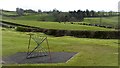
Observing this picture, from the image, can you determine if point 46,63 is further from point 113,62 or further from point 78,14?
point 78,14

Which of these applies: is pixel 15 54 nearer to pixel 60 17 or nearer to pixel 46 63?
Result: pixel 46 63

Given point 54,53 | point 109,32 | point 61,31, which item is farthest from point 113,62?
point 61,31

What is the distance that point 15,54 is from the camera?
32.3 m

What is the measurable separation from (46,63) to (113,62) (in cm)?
690

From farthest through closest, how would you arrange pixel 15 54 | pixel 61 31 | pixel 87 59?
pixel 61 31 < pixel 15 54 < pixel 87 59

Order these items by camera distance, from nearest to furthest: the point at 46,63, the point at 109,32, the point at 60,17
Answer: the point at 46,63, the point at 109,32, the point at 60,17

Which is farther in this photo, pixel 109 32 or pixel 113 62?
pixel 109 32

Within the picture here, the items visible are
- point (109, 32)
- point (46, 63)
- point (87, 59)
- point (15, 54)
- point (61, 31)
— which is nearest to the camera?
point (46, 63)

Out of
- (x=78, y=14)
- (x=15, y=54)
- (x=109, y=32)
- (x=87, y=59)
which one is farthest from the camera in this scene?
(x=78, y=14)

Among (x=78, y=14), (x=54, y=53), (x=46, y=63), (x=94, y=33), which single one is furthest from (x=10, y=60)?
(x=78, y=14)

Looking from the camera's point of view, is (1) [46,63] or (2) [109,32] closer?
(1) [46,63]

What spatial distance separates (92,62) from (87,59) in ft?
6.11

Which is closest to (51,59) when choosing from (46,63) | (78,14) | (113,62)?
(46,63)

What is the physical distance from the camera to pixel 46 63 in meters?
26.8
